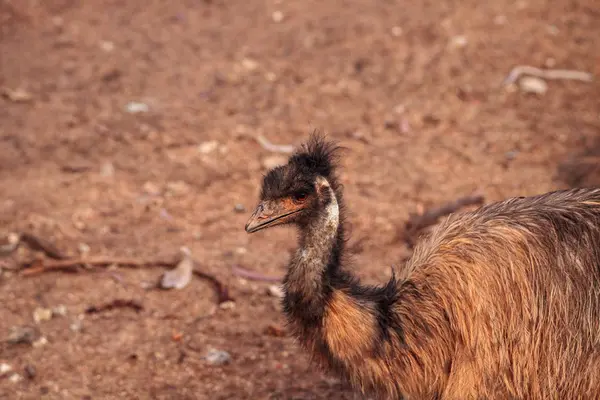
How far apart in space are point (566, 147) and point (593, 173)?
669 mm

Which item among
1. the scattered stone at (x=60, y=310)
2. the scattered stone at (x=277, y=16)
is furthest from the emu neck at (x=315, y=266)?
the scattered stone at (x=277, y=16)

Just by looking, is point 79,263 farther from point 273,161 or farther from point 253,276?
point 273,161

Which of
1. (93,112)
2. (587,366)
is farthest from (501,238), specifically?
(93,112)

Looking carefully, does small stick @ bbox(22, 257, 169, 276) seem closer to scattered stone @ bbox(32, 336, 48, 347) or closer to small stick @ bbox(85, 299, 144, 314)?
small stick @ bbox(85, 299, 144, 314)

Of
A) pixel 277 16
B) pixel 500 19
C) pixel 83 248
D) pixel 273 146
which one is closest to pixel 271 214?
pixel 83 248

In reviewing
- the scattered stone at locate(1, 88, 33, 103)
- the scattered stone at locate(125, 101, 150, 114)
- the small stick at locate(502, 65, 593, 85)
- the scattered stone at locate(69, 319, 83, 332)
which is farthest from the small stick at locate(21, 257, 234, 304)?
the small stick at locate(502, 65, 593, 85)

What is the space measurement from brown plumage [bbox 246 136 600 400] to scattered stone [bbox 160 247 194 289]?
5.88ft

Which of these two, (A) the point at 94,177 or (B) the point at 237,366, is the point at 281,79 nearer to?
(A) the point at 94,177

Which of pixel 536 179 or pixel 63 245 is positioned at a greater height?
pixel 536 179

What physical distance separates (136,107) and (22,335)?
3078 millimetres

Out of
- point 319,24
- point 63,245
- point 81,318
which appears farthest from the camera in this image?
point 319,24

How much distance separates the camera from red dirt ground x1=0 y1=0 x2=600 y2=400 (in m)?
4.84

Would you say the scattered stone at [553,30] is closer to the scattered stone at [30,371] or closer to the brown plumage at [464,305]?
the brown plumage at [464,305]

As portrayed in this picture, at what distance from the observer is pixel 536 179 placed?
6.59 metres
